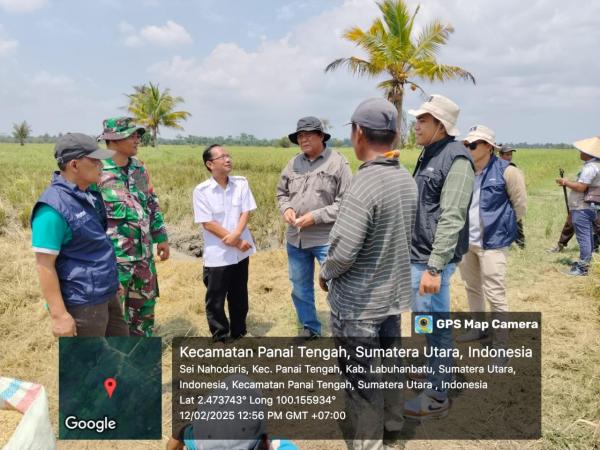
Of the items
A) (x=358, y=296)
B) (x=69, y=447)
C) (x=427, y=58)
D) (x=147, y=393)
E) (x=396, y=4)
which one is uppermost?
(x=396, y=4)

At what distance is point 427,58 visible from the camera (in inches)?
539

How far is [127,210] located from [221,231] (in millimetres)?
745

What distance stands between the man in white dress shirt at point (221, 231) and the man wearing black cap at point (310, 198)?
37 cm

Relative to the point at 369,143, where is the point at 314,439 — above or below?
below

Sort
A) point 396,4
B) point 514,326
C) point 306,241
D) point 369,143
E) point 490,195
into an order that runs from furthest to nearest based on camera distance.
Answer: point 396,4 < point 514,326 < point 306,241 < point 490,195 < point 369,143

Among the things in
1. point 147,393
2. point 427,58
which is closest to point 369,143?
point 147,393

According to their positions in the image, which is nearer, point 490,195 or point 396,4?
point 490,195

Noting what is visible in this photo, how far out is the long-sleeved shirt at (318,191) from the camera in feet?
10.9

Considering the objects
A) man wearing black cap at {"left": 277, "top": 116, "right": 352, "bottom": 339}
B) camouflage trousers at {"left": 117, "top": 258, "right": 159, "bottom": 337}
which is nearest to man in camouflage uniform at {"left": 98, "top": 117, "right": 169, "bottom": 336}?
camouflage trousers at {"left": 117, "top": 258, "right": 159, "bottom": 337}

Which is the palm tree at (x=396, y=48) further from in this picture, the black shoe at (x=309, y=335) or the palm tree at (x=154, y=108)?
the palm tree at (x=154, y=108)

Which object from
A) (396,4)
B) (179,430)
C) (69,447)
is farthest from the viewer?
(396,4)

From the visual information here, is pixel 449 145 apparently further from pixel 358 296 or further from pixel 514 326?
pixel 514 326

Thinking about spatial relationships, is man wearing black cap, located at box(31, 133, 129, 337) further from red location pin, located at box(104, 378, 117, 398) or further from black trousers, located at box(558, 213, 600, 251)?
black trousers, located at box(558, 213, 600, 251)

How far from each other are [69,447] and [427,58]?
14296mm
